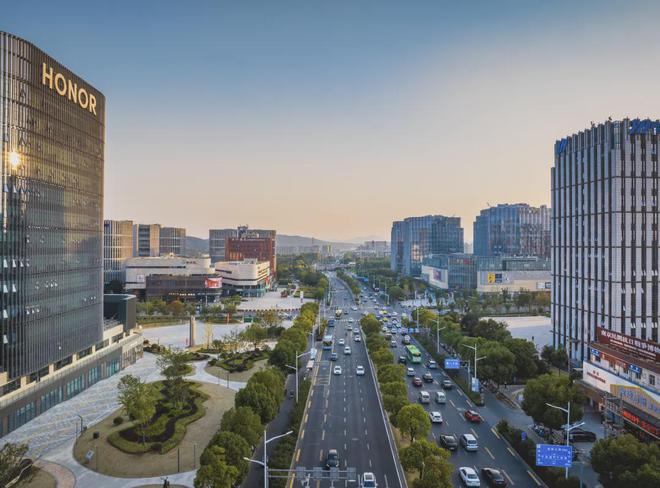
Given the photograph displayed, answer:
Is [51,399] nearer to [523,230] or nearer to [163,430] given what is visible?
[163,430]

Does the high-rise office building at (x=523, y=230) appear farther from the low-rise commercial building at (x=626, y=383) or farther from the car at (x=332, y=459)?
the car at (x=332, y=459)

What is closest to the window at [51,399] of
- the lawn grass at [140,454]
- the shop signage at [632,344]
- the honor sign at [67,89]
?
the lawn grass at [140,454]

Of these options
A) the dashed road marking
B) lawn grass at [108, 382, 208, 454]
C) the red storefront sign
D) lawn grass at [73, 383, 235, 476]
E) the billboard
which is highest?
the billboard

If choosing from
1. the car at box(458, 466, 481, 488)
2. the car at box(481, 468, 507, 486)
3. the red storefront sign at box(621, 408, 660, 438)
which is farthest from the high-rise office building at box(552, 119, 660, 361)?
the car at box(458, 466, 481, 488)

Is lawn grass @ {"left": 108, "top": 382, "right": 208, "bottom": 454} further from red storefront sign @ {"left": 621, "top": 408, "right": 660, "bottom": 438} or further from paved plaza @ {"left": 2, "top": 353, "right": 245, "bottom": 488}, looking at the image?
red storefront sign @ {"left": 621, "top": 408, "right": 660, "bottom": 438}

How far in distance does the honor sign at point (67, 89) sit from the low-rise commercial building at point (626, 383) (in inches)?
2406

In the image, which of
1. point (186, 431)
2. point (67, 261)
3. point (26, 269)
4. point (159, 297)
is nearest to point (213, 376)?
point (186, 431)

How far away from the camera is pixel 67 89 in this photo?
50.4m

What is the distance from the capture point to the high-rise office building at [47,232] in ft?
140

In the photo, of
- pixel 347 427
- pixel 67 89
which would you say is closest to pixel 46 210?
pixel 67 89

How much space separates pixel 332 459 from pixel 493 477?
37.5 feet

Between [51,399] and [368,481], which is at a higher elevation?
[368,481]

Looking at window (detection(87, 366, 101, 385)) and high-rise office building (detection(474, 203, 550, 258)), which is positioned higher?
high-rise office building (detection(474, 203, 550, 258))

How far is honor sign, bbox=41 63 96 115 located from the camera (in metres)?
46.6
